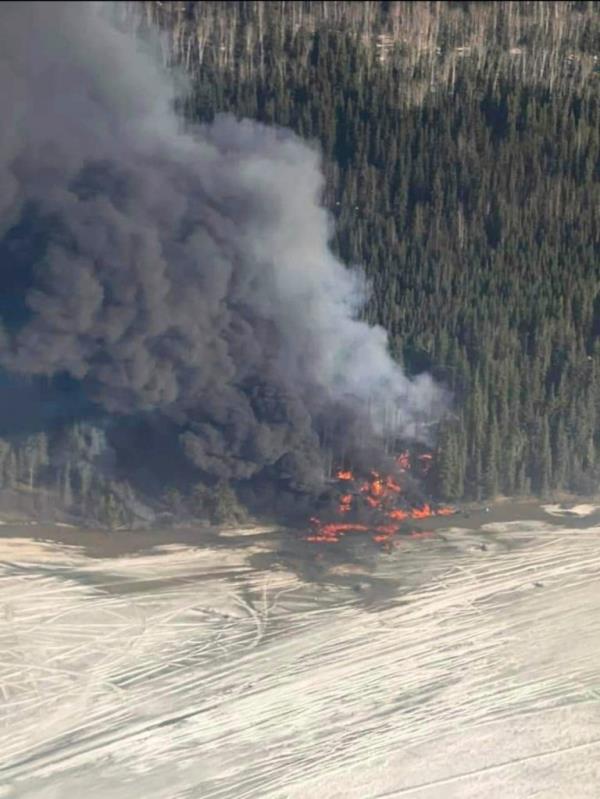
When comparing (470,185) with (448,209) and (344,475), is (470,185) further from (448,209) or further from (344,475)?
(344,475)

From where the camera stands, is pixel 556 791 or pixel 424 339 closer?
pixel 556 791

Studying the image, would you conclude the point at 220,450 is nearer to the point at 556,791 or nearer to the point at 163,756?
the point at 163,756

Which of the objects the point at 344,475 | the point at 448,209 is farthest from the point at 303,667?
the point at 448,209

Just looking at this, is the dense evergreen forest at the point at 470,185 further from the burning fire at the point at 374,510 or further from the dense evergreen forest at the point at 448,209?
the burning fire at the point at 374,510

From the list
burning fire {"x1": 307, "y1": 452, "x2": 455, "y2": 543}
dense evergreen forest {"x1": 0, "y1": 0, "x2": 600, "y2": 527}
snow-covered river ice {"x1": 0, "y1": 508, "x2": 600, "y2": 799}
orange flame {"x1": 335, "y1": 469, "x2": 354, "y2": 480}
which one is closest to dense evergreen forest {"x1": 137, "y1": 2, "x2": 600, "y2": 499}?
dense evergreen forest {"x1": 0, "y1": 0, "x2": 600, "y2": 527}

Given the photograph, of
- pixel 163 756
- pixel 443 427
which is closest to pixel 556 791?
pixel 163 756

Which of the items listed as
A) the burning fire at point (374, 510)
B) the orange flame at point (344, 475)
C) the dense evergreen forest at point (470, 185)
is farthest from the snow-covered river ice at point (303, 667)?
the dense evergreen forest at point (470, 185)
